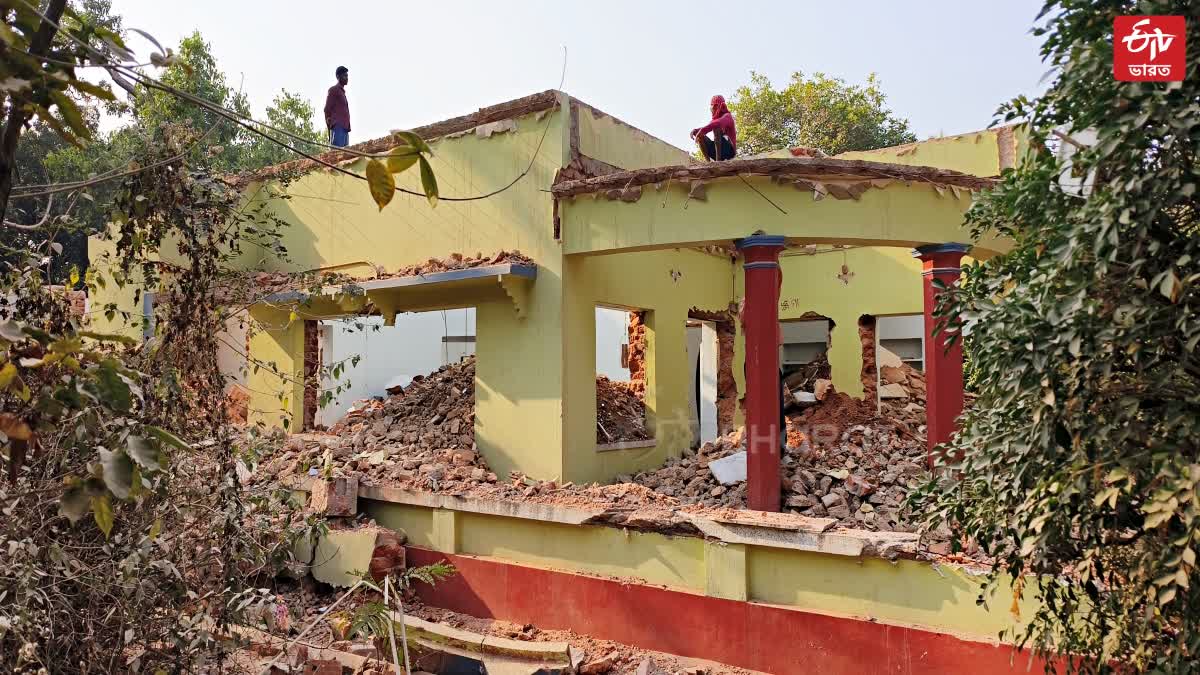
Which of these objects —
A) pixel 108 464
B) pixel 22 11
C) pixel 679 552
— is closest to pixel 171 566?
pixel 108 464

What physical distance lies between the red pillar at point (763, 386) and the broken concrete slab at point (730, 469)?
110cm

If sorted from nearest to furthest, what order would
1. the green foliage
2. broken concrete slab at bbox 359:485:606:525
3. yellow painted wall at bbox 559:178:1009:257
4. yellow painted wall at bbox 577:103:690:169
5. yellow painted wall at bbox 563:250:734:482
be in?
the green foliage, broken concrete slab at bbox 359:485:606:525, yellow painted wall at bbox 559:178:1009:257, yellow painted wall at bbox 563:250:734:482, yellow painted wall at bbox 577:103:690:169

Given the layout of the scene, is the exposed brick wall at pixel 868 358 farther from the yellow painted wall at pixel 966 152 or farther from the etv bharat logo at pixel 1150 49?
the etv bharat logo at pixel 1150 49

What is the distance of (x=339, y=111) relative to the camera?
10562 millimetres

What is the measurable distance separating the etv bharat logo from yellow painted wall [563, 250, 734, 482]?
6.21 meters

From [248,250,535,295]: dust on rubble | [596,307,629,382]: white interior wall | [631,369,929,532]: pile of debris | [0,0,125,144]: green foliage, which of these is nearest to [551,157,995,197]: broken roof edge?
[248,250,535,295]: dust on rubble

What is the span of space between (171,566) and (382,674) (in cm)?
195

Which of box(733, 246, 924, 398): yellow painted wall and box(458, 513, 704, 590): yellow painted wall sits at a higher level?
box(733, 246, 924, 398): yellow painted wall

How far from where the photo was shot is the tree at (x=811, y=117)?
23.8 m

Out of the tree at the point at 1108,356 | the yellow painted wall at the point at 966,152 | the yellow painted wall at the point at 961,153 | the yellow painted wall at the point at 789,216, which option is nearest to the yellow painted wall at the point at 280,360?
the yellow painted wall at the point at 789,216

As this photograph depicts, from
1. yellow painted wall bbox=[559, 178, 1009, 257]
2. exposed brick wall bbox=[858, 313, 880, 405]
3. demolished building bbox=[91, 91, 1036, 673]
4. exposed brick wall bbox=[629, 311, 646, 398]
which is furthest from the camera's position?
exposed brick wall bbox=[858, 313, 880, 405]

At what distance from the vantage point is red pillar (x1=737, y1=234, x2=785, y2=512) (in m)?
7.08

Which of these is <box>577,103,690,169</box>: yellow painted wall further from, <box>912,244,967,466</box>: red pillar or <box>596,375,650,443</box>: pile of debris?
<box>912,244,967,466</box>: red pillar

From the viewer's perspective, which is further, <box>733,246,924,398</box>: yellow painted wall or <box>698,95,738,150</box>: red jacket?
<box>733,246,924,398</box>: yellow painted wall
